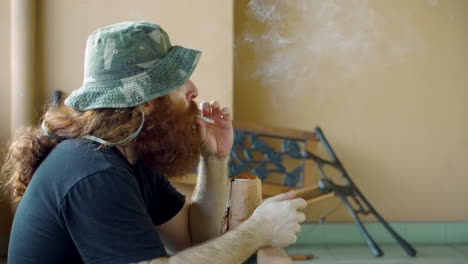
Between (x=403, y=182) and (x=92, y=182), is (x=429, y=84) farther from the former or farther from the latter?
(x=92, y=182)

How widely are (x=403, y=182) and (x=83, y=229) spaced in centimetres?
358

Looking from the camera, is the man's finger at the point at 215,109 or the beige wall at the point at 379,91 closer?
the man's finger at the point at 215,109

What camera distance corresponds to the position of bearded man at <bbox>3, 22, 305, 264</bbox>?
1250mm

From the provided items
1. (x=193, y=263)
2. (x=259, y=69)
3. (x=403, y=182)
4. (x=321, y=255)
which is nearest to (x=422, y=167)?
(x=403, y=182)

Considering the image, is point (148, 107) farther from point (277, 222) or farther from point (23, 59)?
point (23, 59)

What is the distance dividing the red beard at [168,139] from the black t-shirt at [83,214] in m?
0.10

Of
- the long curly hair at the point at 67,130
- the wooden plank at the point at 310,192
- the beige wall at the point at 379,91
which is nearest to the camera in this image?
the long curly hair at the point at 67,130

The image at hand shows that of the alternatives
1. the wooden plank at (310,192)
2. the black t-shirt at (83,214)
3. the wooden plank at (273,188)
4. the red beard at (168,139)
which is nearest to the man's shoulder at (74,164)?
the black t-shirt at (83,214)

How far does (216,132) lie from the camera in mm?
1820

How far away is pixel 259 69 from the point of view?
4254 mm

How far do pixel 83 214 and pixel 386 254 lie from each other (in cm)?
322

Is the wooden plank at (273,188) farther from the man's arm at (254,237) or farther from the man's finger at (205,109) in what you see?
the man's arm at (254,237)

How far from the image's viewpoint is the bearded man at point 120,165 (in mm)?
1250

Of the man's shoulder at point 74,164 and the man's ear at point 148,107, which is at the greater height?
the man's ear at point 148,107
